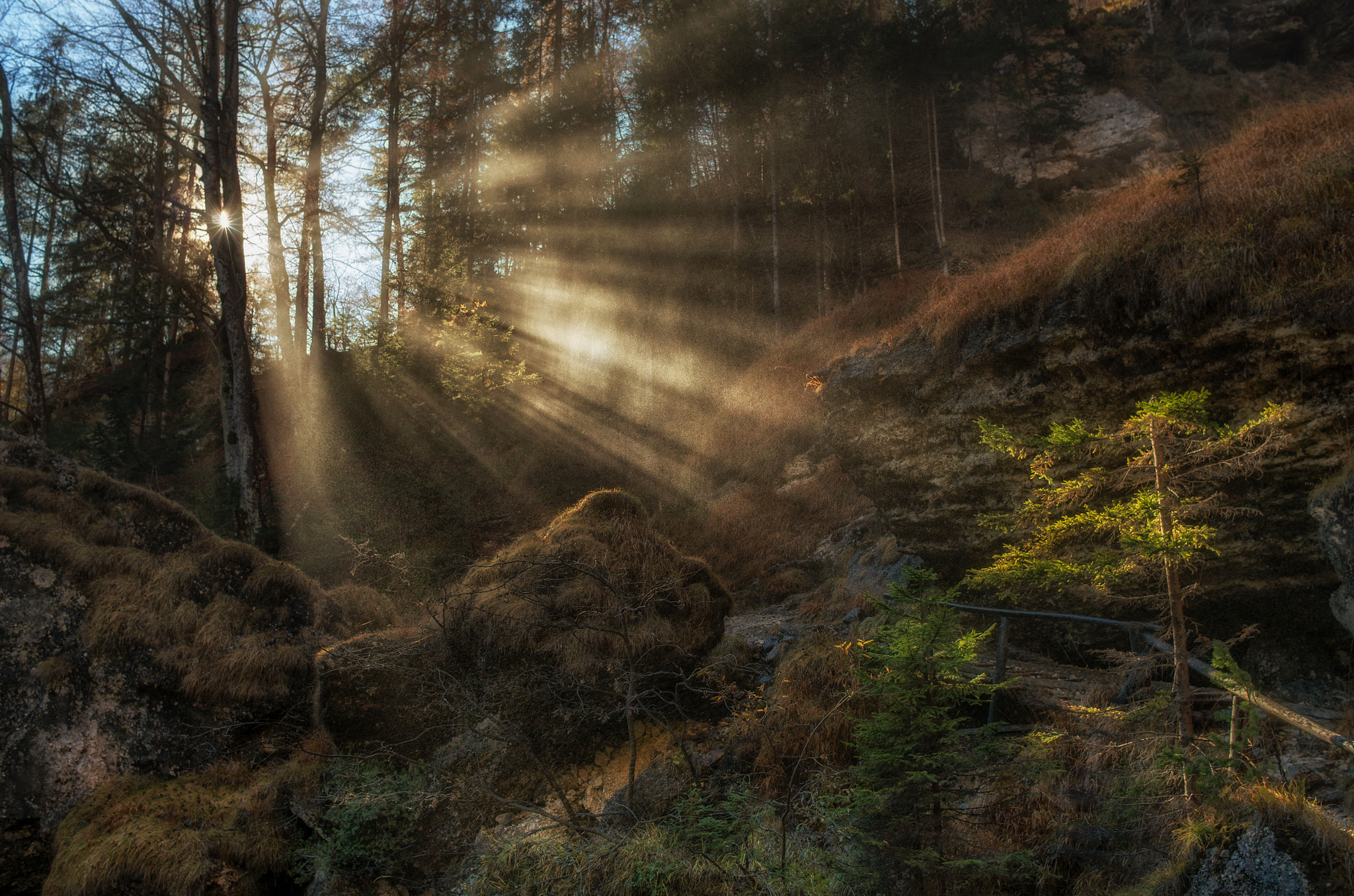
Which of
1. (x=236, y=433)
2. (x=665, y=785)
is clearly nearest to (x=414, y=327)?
(x=236, y=433)

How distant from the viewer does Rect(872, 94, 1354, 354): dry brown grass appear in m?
5.46

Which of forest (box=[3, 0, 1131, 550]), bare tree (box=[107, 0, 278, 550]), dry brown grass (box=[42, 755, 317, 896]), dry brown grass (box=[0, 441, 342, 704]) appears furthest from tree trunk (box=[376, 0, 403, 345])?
dry brown grass (box=[42, 755, 317, 896])

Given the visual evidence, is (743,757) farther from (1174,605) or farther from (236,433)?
(236,433)

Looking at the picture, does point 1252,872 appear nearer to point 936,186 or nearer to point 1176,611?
point 1176,611

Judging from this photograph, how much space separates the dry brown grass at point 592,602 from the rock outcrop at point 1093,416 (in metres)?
3.08

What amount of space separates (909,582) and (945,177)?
27.1 m

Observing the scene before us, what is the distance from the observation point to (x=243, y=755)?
5.91m

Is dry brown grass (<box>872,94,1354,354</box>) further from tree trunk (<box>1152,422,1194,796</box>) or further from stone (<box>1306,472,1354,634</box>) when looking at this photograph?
tree trunk (<box>1152,422,1194,796</box>)

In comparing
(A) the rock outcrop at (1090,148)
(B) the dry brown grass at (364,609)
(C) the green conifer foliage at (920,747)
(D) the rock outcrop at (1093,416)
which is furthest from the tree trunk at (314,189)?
(A) the rock outcrop at (1090,148)

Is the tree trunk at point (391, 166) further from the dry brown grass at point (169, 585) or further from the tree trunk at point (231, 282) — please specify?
the dry brown grass at point (169, 585)

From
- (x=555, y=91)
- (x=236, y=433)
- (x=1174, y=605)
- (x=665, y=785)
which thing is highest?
(x=555, y=91)

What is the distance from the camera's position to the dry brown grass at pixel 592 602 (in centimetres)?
651

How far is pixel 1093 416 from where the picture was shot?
22.5 ft

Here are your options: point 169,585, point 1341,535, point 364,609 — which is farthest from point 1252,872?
point 364,609
